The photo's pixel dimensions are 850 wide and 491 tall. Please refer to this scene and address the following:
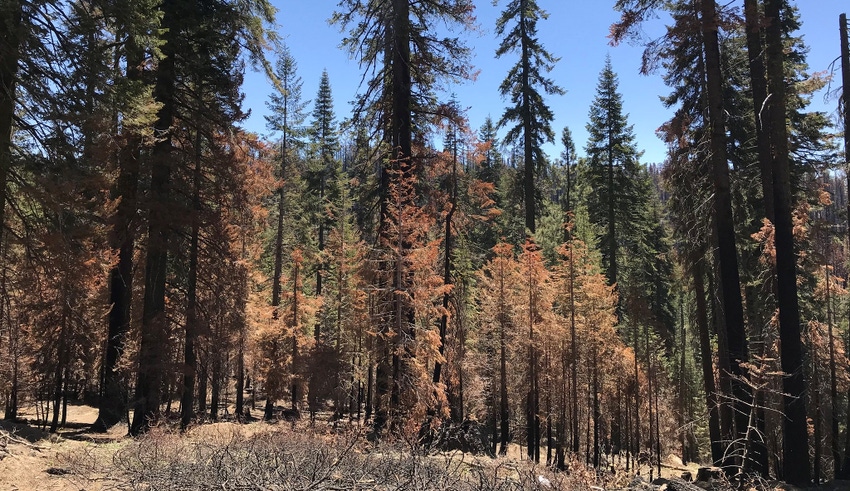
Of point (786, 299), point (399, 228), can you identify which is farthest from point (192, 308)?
point (786, 299)

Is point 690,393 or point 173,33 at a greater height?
point 173,33

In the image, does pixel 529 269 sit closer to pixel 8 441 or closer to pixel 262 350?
pixel 262 350

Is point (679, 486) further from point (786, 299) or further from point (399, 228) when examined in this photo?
point (399, 228)

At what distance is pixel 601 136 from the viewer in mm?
30531

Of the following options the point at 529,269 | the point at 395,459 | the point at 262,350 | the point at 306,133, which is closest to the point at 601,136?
the point at 529,269

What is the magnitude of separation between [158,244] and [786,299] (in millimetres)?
15261

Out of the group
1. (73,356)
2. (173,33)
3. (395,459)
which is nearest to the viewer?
(395,459)

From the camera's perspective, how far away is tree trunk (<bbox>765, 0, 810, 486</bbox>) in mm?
9891

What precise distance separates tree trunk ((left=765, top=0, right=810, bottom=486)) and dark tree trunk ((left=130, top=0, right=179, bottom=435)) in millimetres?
14653

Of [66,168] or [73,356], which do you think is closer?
[66,168]

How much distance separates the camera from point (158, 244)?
43.0 feet

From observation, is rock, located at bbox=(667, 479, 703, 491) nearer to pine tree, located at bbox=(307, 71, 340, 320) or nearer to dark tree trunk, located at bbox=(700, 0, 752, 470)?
dark tree trunk, located at bbox=(700, 0, 752, 470)

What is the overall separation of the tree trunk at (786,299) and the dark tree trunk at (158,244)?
14.7m

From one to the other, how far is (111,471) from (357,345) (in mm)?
31183
